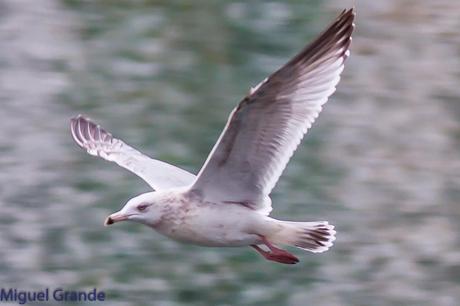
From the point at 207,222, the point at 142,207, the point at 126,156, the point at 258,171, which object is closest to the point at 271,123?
the point at 258,171

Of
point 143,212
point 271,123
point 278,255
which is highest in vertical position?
point 271,123

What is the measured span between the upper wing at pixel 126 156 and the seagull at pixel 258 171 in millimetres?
249

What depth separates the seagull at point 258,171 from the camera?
450 cm

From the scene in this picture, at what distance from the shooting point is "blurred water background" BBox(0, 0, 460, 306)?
5.73 m

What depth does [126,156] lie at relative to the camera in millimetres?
5344

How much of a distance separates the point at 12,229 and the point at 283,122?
5.50 feet

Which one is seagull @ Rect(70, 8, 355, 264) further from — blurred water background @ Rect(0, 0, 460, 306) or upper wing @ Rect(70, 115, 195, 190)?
blurred water background @ Rect(0, 0, 460, 306)

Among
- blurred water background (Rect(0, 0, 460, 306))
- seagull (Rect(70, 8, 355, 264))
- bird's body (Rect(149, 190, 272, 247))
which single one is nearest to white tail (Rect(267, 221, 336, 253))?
seagull (Rect(70, 8, 355, 264))

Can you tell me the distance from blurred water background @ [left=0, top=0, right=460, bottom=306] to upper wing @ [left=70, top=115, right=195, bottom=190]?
0.91ft

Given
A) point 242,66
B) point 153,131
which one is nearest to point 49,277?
point 153,131

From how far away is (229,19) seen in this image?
6.36 m

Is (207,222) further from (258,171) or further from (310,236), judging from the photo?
(310,236)

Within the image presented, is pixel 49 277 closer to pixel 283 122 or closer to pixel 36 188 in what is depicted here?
pixel 36 188

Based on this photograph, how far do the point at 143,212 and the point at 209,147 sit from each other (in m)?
1.12
